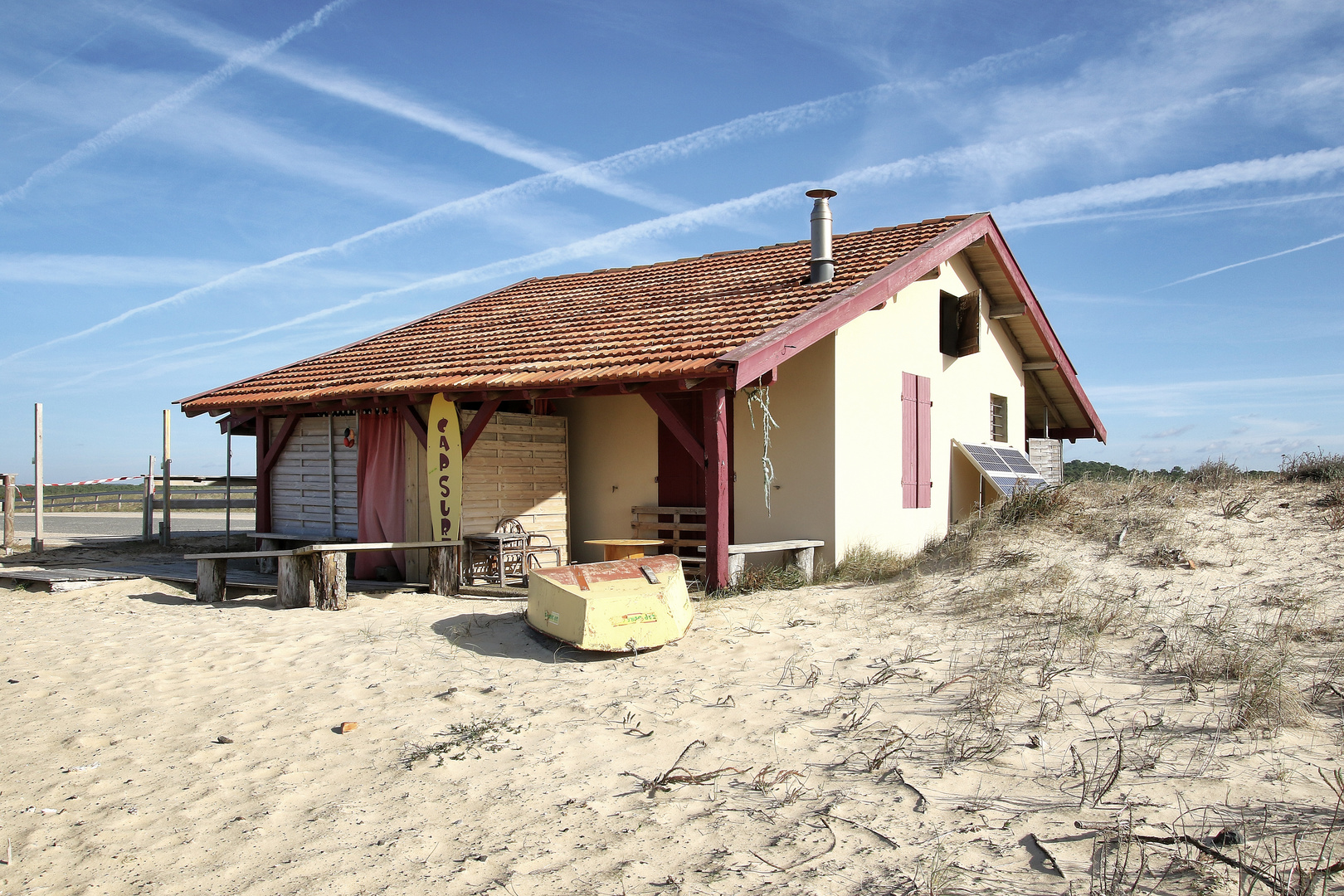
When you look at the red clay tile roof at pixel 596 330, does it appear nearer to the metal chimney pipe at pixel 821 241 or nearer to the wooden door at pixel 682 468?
the metal chimney pipe at pixel 821 241

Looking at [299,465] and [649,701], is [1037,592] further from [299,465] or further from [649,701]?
[299,465]

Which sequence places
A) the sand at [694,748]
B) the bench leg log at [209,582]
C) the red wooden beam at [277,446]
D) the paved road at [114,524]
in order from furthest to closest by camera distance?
the paved road at [114,524], the red wooden beam at [277,446], the bench leg log at [209,582], the sand at [694,748]

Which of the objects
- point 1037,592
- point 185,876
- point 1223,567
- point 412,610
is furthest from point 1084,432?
point 185,876

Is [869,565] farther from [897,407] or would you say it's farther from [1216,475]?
[1216,475]

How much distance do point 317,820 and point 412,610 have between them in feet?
15.2

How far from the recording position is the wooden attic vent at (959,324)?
12.4 meters

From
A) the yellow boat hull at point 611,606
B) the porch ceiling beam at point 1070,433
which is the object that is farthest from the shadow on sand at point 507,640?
the porch ceiling beam at point 1070,433

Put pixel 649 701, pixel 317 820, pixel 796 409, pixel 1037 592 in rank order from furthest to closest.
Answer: pixel 796 409 → pixel 1037 592 → pixel 649 701 → pixel 317 820

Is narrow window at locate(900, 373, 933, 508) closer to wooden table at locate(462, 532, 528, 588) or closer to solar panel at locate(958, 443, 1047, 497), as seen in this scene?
solar panel at locate(958, 443, 1047, 497)

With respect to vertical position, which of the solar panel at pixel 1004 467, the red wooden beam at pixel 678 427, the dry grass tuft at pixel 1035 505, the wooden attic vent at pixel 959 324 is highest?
the wooden attic vent at pixel 959 324

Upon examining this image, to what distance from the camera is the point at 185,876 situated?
3.56 meters

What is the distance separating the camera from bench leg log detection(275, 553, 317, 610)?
8.98m

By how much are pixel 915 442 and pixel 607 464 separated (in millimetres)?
4182

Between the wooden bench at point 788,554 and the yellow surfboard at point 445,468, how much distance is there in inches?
136
